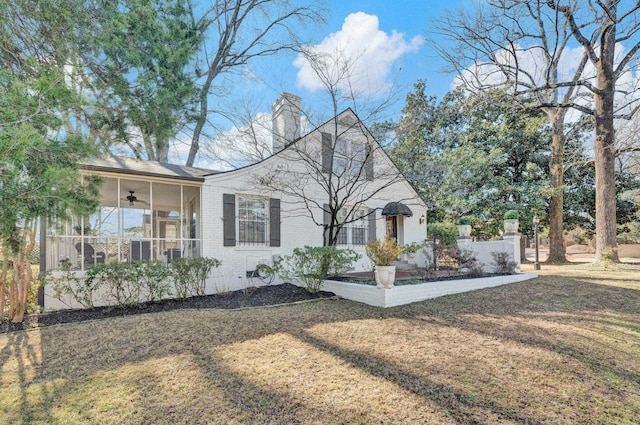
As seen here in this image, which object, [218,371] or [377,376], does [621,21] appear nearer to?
[377,376]

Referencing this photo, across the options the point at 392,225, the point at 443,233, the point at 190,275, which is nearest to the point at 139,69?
the point at 190,275

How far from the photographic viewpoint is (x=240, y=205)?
9461mm

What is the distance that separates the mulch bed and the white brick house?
812mm

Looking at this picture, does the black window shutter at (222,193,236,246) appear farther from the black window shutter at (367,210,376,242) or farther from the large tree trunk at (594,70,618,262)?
the large tree trunk at (594,70,618,262)

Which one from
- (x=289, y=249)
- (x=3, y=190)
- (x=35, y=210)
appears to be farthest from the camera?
(x=289, y=249)

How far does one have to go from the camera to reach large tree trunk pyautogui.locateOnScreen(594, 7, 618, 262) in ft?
34.7

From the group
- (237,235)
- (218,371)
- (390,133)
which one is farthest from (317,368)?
(390,133)

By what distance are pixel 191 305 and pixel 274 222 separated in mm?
3710

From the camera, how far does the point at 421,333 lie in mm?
4609

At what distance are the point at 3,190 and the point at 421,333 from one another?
5.81 m

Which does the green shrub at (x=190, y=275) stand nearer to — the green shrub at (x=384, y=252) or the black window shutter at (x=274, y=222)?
the black window shutter at (x=274, y=222)

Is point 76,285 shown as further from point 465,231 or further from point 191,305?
point 465,231

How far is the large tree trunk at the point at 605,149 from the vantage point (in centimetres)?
1056

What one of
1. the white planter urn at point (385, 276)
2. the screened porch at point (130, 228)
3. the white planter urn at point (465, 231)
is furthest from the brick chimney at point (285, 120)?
the white planter urn at point (465, 231)
